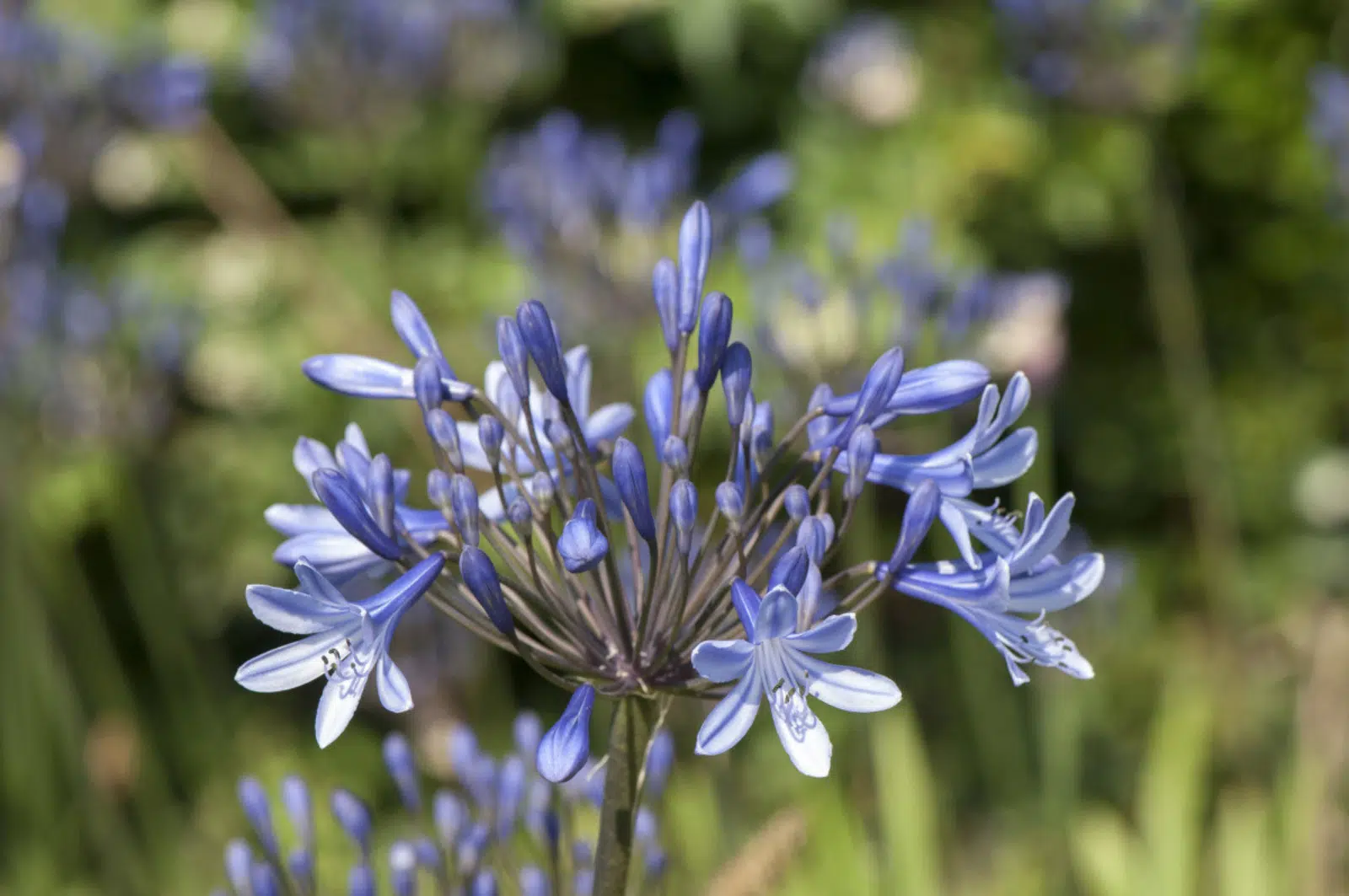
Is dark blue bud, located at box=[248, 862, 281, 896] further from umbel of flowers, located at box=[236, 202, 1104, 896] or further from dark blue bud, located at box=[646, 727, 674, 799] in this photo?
dark blue bud, located at box=[646, 727, 674, 799]

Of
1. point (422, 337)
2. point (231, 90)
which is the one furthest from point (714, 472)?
point (422, 337)

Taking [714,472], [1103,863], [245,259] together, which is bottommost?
[1103,863]

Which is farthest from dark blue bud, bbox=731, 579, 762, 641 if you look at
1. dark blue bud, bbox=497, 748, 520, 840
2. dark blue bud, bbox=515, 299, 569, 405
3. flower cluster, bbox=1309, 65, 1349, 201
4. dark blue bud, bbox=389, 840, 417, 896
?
flower cluster, bbox=1309, 65, 1349, 201

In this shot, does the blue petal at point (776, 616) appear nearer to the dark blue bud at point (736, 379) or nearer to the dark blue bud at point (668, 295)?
the dark blue bud at point (736, 379)

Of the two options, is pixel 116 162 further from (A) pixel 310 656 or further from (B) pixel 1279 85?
(B) pixel 1279 85

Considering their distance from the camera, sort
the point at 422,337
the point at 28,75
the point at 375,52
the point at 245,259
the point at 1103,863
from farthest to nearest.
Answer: the point at 245,259
the point at 375,52
the point at 28,75
the point at 1103,863
the point at 422,337
